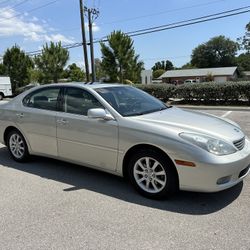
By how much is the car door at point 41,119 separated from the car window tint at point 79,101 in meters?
0.24

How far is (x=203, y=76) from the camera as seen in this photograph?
63.2m

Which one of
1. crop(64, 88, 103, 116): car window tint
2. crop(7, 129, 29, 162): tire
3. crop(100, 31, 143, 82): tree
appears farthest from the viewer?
crop(100, 31, 143, 82): tree

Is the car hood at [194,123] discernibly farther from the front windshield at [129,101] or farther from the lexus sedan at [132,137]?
the front windshield at [129,101]

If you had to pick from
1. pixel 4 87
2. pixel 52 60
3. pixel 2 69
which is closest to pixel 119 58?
pixel 52 60

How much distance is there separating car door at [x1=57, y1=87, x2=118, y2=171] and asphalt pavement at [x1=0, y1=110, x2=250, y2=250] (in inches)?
14.8

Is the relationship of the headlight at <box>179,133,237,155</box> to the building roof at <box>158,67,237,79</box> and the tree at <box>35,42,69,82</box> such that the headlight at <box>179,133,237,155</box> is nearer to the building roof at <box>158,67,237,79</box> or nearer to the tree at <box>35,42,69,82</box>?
the tree at <box>35,42,69,82</box>

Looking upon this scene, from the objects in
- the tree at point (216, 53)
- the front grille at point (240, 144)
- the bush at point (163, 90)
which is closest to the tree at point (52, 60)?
the bush at point (163, 90)

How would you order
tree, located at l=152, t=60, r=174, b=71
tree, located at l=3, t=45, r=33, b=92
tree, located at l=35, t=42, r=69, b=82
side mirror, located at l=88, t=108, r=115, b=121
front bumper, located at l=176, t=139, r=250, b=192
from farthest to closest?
1. tree, located at l=152, t=60, r=174, b=71
2. tree, located at l=3, t=45, r=33, b=92
3. tree, located at l=35, t=42, r=69, b=82
4. side mirror, located at l=88, t=108, r=115, b=121
5. front bumper, located at l=176, t=139, r=250, b=192

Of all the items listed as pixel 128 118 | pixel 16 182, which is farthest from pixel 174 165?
pixel 16 182

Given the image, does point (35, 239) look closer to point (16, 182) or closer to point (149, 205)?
point (149, 205)

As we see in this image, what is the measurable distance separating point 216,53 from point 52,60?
70103 millimetres

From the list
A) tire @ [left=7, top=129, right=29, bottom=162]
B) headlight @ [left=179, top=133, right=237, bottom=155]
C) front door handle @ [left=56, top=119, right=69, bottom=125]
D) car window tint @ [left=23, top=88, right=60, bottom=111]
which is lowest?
tire @ [left=7, top=129, right=29, bottom=162]

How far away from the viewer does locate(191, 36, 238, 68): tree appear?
311ft

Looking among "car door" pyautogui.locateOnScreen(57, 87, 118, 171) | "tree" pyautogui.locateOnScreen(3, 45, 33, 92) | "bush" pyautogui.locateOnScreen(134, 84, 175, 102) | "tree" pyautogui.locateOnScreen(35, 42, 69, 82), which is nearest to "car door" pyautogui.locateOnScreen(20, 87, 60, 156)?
"car door" pyautogui.locateOnScreen(57, 87, 118, 171)
